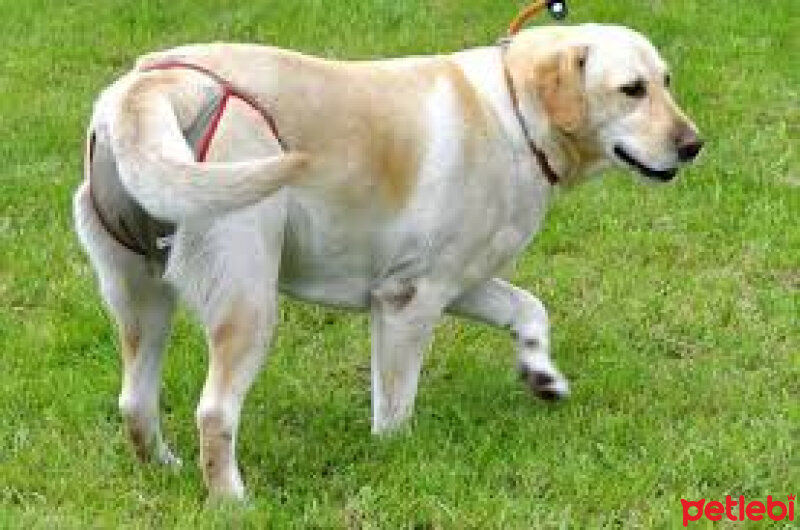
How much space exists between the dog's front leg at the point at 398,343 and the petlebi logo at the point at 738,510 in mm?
891

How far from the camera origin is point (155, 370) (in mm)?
4430

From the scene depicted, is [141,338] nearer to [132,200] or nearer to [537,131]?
[132,200]

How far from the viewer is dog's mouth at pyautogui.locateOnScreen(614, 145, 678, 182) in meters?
4.68

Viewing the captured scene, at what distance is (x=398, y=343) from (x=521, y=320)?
526 millimetres

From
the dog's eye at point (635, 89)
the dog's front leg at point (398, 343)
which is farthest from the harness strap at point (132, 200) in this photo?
the dog's eye at point (635, 89)

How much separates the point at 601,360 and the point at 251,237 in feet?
5.56

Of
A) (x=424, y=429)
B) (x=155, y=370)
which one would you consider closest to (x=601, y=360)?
(x=424, y=429)

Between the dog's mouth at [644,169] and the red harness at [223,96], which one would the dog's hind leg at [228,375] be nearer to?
the red harness at [223,96]

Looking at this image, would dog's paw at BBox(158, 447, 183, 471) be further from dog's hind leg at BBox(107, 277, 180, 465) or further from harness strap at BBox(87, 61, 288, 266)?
harness strap at BBox(87, 61, 288, 266)

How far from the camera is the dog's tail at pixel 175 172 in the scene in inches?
140

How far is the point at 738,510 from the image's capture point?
4.21m

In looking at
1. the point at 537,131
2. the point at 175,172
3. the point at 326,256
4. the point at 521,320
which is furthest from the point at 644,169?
the point at 175,172

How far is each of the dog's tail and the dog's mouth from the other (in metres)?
1.30

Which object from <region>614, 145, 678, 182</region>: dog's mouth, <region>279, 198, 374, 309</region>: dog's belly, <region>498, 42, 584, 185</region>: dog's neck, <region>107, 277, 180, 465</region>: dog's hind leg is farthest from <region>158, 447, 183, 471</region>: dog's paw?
<region>614, 145, 678, 182</region>: dog's mouth
